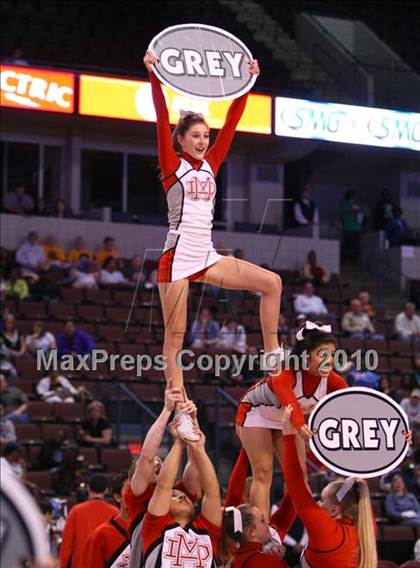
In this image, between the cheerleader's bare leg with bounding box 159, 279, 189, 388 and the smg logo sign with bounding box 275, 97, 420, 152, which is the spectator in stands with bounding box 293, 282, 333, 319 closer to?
the smg logo sign with bounding box 275, 97, 420, 152

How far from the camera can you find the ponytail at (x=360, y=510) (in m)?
4.55

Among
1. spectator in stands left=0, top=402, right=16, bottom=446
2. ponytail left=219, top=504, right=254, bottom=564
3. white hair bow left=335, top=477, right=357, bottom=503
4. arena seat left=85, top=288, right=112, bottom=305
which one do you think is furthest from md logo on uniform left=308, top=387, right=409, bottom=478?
arena seat left=85, top=288, right=112, bottom=305

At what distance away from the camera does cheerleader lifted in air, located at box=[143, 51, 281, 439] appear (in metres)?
5.26

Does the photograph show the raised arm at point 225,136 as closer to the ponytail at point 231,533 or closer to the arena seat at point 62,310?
the ponytail at point 231,533

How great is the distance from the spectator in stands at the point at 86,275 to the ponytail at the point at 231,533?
8.67 m

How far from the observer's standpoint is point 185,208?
208 inches

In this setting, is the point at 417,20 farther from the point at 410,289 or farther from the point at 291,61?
the point at 410,289

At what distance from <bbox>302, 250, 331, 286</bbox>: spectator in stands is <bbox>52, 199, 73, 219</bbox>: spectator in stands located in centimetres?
338

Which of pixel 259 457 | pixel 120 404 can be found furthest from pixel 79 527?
pixel 120 404

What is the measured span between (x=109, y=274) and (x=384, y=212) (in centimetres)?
313

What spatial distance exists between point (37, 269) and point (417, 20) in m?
11.1

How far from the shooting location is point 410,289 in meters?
13.7

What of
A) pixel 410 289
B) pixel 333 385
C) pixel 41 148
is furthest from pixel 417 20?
pixel 333 385

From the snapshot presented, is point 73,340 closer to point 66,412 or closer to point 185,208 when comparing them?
point 66,412
